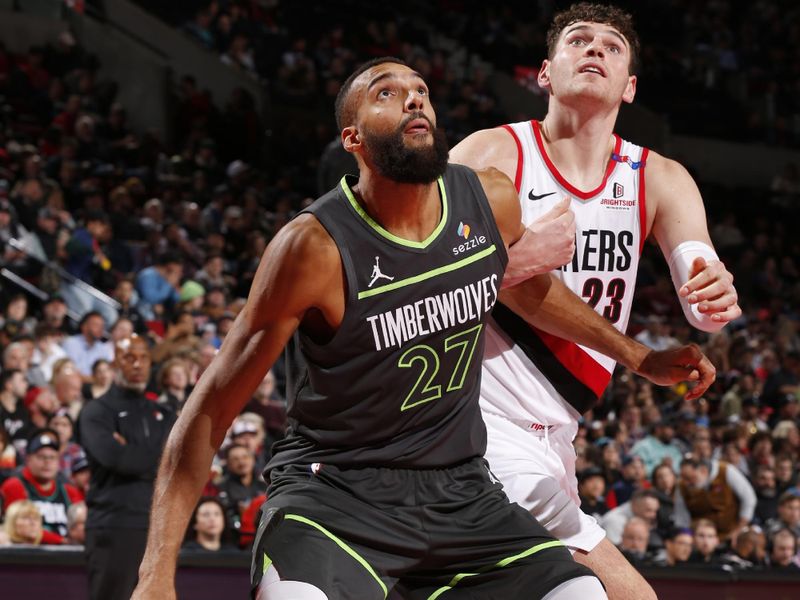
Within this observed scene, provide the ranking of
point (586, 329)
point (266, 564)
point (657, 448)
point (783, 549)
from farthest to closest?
point (657, 448) → point (783, 549) → point (586, 329) → point (266, 564)

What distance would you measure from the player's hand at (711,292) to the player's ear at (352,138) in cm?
109

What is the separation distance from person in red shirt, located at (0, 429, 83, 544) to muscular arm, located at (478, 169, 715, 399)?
4695 millimetres

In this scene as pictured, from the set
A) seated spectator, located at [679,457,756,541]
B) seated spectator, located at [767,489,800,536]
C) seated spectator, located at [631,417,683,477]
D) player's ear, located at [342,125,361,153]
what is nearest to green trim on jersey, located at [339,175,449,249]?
player's ear, located at [342,125,361,153]

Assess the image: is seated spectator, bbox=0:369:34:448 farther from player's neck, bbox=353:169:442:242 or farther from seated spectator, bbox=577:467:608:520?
player's neck, bbox=353:169:442:242

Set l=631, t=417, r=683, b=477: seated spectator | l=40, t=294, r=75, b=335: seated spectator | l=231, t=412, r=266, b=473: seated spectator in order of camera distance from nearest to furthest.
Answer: l=231, t=412, r=266, b=473: seated spectator, l=40, t=294, r=75, b=335: seated spectator, l=631, t=417, r=683, b=477: seated spectator

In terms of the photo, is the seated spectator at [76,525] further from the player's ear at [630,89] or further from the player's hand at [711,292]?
the player's hand at [711,292]

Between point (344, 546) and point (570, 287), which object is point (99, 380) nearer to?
point (570, 287)

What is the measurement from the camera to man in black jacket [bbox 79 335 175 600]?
6.89 m

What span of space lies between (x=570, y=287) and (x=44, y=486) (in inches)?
188

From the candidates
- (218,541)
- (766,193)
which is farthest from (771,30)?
(218,541)

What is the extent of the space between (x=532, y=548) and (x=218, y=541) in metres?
4.61

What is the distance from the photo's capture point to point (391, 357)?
3.39m

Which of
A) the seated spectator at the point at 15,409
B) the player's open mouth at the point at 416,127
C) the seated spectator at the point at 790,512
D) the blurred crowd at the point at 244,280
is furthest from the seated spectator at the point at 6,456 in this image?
the seated spectator at the point at 790,512

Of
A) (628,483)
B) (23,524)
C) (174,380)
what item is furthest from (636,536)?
(23,524)
